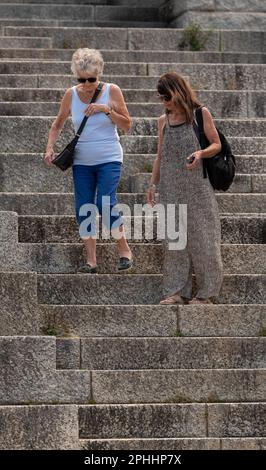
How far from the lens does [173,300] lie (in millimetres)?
11258

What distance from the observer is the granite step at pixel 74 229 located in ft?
39.2

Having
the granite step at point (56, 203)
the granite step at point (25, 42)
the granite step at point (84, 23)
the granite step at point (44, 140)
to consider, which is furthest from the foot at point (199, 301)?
the granite step at point (84, 23)

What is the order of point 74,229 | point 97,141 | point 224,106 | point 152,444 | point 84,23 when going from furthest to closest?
1. point 84,23
2. point 224,106
3. point 74,229
4. point 97,141
5. point 152,444

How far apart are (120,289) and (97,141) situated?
1.02 metres

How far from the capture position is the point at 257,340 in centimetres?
1083

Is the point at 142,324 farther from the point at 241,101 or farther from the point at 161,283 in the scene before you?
the point at 241,101

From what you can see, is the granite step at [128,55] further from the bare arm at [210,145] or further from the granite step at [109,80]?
the bare arm at [210,145]

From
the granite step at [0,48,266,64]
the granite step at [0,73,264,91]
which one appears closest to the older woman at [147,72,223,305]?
the granite step at [0,73,264,91]

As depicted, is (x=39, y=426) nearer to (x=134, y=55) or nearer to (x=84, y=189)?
(x=84, y=189)

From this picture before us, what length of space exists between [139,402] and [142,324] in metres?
0.77

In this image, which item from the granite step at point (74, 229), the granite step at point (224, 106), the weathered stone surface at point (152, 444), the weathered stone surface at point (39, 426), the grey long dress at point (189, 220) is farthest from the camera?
the granite step at point (224, 106)

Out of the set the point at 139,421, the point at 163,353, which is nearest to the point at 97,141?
the point at 163,353

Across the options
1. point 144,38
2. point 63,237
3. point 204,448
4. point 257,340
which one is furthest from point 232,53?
point 204,448

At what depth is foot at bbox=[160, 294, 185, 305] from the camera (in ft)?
36.8
